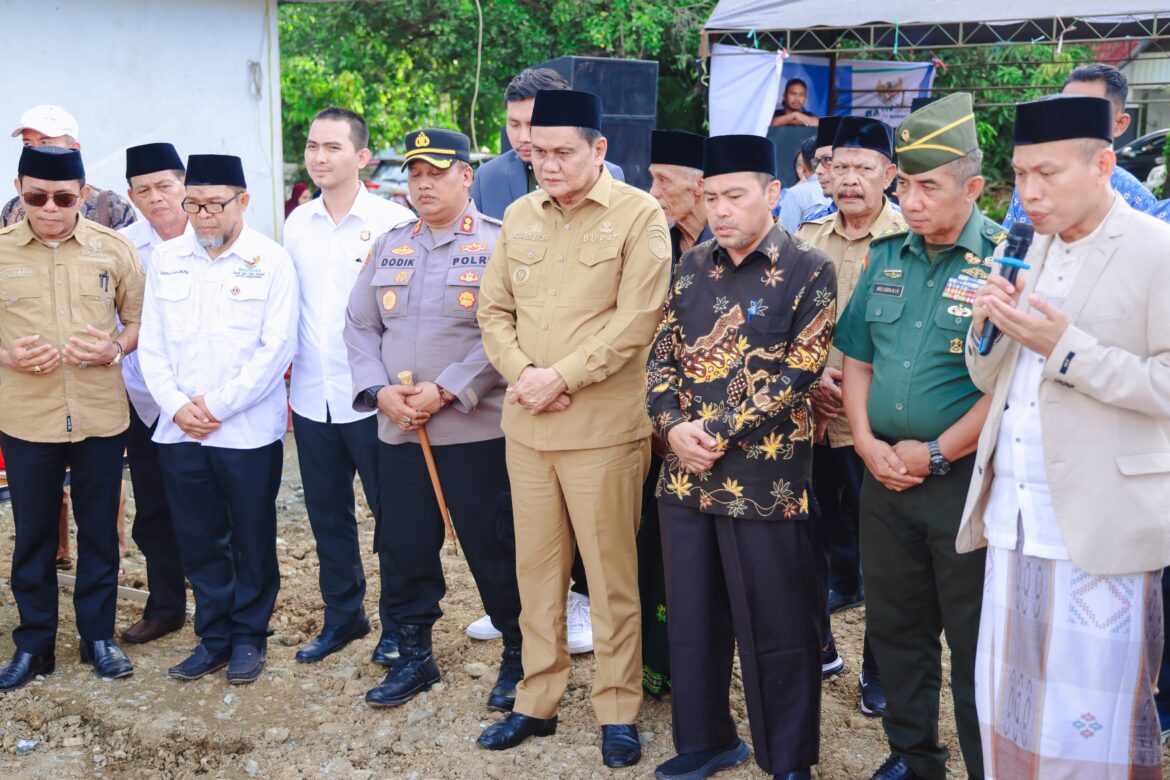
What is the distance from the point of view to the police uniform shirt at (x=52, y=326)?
4.25 m

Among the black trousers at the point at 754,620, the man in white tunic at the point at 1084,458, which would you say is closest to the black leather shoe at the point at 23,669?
the black trousers at the point at 754,620

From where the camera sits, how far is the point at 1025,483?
274 centimetres

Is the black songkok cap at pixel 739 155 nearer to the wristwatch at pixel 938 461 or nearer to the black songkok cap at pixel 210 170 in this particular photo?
the wristwatch at pixel 938 461

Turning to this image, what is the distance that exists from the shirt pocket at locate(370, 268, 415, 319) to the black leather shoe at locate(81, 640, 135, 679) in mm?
1765

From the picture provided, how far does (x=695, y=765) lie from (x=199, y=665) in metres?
2.06

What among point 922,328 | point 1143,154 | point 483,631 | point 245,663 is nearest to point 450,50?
point 1143,154

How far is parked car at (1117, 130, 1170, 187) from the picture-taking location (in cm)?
1522

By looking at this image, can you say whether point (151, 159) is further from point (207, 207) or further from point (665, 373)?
point (665, 373)

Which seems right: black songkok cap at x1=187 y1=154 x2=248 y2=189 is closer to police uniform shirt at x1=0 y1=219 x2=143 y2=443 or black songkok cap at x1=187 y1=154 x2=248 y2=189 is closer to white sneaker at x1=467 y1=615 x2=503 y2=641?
police uniform shirt at x1=0 y1=219 x2=143 y2=443

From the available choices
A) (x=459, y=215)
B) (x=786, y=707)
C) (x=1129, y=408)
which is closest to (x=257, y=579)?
(x=459, y=215)

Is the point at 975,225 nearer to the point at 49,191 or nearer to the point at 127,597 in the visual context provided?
the point at 49,191

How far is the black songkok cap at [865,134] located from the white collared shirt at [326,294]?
167 centimetres

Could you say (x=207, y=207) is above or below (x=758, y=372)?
above

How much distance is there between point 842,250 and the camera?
4.15 metres
